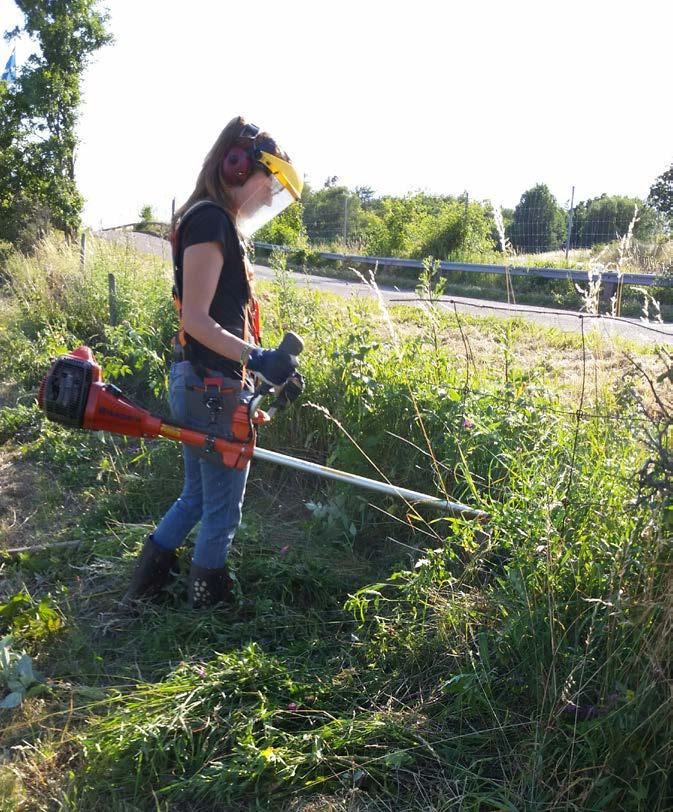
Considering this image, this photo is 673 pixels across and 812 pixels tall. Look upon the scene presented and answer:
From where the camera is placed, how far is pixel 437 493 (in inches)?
143

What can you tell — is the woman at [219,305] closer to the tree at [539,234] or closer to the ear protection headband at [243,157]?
the ear protection headband at [243,157]

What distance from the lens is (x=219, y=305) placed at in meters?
2.71

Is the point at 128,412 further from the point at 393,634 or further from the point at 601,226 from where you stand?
the point at 601,226

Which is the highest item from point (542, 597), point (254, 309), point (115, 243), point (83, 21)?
point (83, 21)

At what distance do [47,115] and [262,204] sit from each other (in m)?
19.1

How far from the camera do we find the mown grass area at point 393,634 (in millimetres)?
2061

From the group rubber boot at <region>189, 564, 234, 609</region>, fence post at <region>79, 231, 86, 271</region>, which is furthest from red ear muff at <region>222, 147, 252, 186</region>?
fence post at <region>79, 231, 86, 271</region>

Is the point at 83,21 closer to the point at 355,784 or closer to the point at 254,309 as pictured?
the point at 254,309

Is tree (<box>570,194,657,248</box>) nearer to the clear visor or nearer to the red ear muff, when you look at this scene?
the clear visor

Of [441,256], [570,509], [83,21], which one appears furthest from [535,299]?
[83,21]

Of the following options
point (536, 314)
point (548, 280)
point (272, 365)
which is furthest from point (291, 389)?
point (548, 280)

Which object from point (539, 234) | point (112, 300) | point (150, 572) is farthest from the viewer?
point (539, 234)

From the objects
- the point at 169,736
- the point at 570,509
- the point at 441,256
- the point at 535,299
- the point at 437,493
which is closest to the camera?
the point at 169,736

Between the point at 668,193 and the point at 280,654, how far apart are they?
14055 mm
